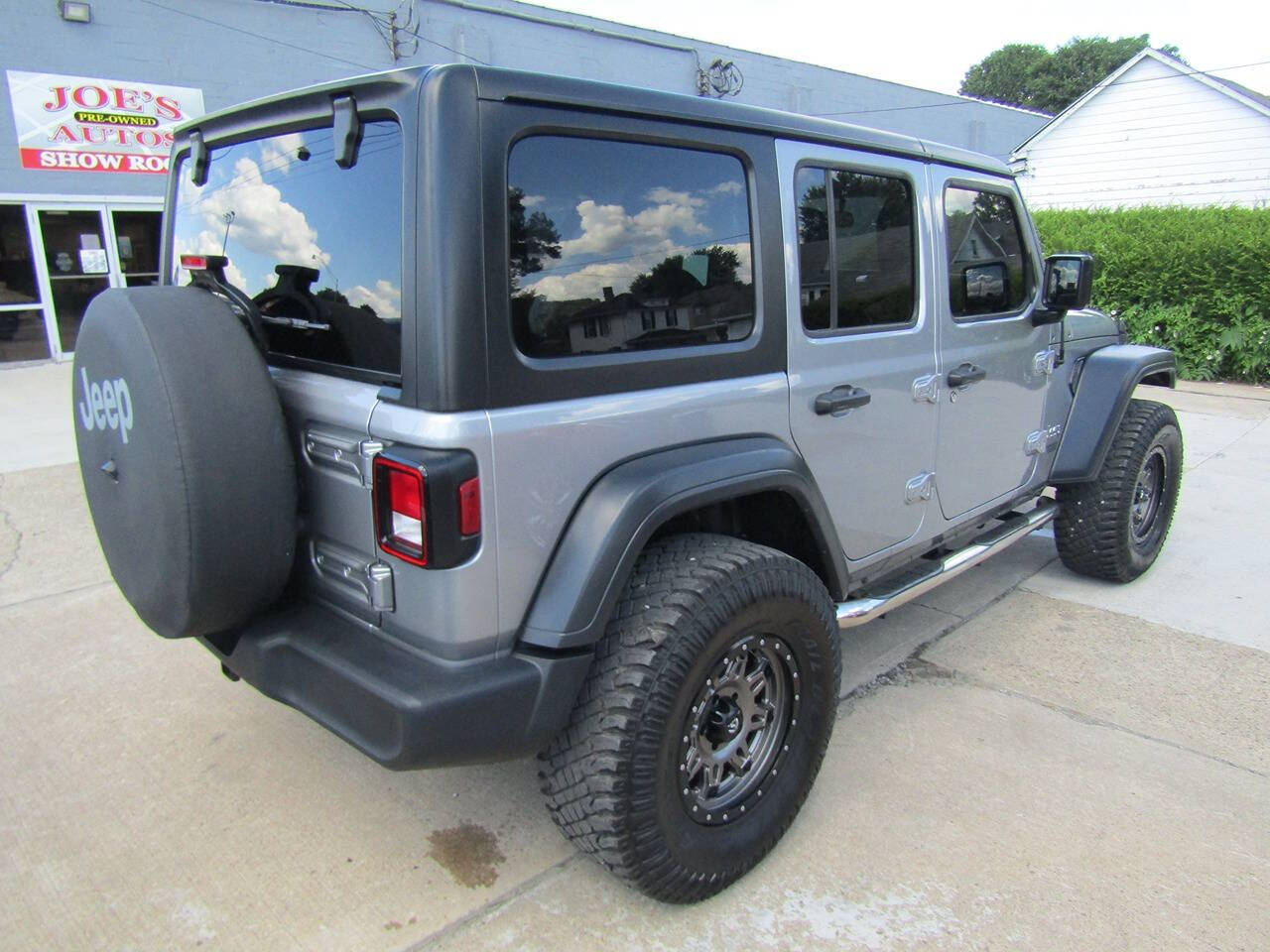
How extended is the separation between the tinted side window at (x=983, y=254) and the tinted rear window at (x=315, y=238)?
2.10 m

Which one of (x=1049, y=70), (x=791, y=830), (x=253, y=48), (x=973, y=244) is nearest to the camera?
(x=791, y=830)

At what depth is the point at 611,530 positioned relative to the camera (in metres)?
2.02

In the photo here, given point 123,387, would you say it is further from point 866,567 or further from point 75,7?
point 75,7

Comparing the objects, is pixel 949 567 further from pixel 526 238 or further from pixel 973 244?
pixel 526 238

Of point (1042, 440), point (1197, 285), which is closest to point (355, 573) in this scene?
point (1042, 440)

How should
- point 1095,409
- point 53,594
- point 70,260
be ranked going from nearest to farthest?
1. point 1095,409
2. point 53,594
3. point 70,260

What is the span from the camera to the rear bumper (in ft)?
6.16

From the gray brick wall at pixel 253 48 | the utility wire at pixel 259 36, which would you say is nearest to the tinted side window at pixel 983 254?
the utility wire at pixel 259 36

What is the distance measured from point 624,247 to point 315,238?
77 centimetres

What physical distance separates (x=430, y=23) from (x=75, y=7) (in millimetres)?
5326

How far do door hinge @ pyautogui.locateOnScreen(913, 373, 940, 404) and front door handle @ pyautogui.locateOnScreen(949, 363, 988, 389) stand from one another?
3.8 inches

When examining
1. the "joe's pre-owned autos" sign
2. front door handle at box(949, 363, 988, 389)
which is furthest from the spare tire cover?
the "joe's pre-owned autos" sign

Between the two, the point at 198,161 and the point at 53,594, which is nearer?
the point at 198,161

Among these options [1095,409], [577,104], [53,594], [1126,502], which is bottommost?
[53,594]
